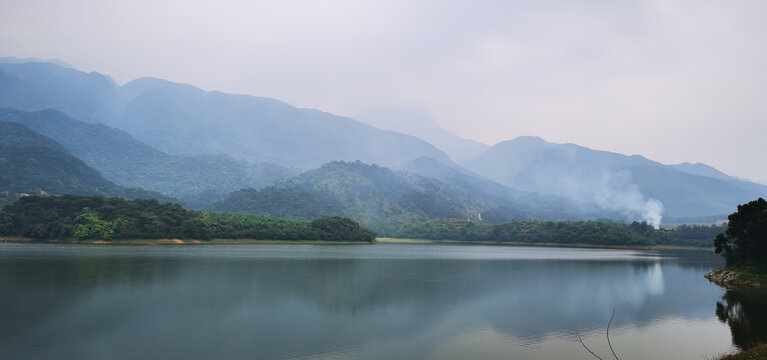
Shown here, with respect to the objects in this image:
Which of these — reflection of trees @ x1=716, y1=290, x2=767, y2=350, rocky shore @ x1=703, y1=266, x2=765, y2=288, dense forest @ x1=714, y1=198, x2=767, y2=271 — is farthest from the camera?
dense forest @ x1=714, y1=198, x2=767, y2=271

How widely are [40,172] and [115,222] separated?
79.9 meters

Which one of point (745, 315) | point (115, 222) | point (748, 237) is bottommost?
point (745, 315)

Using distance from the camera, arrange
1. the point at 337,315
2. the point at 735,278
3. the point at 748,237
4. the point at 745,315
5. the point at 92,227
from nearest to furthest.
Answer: the point at 337,315, the point at 745,315, the point at 748,237, the point at 735,278, the point at 92,227

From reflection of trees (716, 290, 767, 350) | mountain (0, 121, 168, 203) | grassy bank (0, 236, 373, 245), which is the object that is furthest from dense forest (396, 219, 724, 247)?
reflection of trees (716, 290, 767, 350)

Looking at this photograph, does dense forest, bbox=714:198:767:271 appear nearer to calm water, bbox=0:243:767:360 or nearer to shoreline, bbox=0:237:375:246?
calm water, bbox=0:243:767:360

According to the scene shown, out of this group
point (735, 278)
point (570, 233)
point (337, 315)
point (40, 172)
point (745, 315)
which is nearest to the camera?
point (337, 315)

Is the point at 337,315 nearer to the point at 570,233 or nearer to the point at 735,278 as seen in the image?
the point at 735,278

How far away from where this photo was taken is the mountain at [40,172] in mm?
130525

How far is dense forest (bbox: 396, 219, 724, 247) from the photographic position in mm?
131125

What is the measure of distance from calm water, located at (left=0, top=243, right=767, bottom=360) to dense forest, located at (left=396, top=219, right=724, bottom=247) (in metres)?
92.1

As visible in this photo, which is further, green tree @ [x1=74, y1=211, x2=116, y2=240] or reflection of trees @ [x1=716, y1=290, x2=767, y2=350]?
green tree @ [x1=74, y1=211, x2=116, y2=240]

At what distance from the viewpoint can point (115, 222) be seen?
8344 centimetres

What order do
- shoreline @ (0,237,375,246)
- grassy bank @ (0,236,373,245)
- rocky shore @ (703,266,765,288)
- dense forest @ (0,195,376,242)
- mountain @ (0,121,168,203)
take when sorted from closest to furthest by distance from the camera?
rocky shore @ (703,266,765,288) < shoreline @ (0,237,375,246) < grassy bank @ (0,236,373,245) < dense forest @ (0,195,376,242) < mountain @ (0,121,168,203)

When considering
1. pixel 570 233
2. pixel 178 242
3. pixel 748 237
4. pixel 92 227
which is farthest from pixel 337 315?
pixel 570 233
